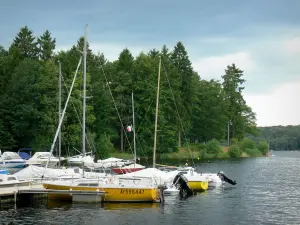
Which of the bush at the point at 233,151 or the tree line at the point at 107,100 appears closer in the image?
the tree line at the point at 107,100

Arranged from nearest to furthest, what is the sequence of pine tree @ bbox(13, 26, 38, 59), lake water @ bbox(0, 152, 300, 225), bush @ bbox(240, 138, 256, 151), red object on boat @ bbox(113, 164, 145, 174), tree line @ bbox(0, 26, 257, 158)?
lake water @ bbox(0, 152, 300, 225)
red object on boat @ bbox(113, 164, 145, 174)
tree line @ bbox(0, 26, 257, 158)
pine tree @ bbox(13, 26, 38, 59)
bush @ bbox(240, 138, 256, 151)

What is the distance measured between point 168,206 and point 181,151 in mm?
69334

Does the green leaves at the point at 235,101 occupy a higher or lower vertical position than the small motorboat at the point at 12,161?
higher

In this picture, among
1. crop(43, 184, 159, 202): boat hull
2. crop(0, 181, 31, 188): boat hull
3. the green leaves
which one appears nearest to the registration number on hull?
crop(43, 184, 159, 202): boat hull

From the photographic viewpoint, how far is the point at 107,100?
95.6 meters

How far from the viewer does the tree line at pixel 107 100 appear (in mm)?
84562

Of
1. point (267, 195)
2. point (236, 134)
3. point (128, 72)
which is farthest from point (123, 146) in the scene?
point (267, 195)

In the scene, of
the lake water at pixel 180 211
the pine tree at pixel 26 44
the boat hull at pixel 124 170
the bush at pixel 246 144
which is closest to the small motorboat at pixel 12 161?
the boat hull at pixel 124 170

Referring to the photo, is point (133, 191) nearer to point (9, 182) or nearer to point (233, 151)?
point (9, 182)

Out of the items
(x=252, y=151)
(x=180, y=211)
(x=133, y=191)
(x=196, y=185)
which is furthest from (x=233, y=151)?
(x=180, y=211)

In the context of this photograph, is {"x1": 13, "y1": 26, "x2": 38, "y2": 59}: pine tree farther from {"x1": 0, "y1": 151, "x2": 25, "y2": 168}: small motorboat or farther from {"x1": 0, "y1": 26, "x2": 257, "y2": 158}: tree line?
{"x1": 0, "y1": 151, "x2": 25, "y2": 168}: small motorboat

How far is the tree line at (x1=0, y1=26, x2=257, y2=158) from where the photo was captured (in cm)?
8456

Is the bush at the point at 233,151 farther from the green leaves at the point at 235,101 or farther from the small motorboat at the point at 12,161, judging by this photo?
the small motorboat at the point at 12,161

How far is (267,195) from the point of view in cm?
4569
